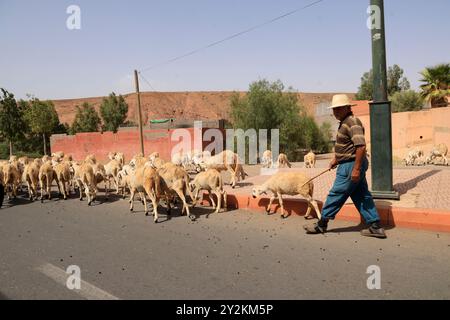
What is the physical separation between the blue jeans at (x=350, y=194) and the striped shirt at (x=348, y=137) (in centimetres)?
13

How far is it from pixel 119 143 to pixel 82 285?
2467cm

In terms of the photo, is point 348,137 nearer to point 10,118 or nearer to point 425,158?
point 425,158

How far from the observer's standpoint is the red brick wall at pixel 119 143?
2475 cm

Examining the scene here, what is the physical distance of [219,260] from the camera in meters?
5.05

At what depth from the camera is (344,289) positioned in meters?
3.95

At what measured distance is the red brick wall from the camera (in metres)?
24.8

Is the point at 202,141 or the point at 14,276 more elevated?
the point at 202,141

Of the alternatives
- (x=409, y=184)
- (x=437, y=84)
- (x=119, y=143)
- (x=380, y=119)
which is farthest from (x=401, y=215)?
(x=437, y=84)

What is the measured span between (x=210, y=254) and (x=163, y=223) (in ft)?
8.03

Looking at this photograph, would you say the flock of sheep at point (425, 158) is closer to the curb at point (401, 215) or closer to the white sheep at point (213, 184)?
the curb at point (401, 215)

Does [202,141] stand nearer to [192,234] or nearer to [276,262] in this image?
[192,234]

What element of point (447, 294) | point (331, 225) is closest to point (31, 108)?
point (331, 225)

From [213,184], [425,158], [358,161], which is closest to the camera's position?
[358,161]

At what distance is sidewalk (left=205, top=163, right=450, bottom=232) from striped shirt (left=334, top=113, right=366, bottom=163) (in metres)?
1.48
